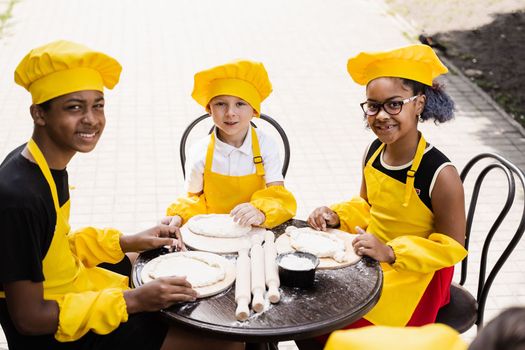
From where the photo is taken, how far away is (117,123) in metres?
7.27

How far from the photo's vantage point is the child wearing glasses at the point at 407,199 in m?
2.84

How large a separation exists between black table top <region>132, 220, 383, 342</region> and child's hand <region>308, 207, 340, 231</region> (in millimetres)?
455

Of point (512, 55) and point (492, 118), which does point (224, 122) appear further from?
point (512, 55)

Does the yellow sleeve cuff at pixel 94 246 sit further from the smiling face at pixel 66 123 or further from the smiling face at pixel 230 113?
the smiling face at pixel 230 113

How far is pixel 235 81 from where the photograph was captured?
10.6 feet

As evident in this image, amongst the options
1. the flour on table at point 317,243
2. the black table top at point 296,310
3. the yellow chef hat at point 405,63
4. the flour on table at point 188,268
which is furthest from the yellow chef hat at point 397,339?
the yellow chef hat at point 405,63

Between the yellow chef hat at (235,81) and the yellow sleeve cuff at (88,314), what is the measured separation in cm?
127

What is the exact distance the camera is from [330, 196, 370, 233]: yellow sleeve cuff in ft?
10.7

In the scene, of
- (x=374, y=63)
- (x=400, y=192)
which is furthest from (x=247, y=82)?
(x=400, y=192)

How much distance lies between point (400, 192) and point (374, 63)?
2.14ft

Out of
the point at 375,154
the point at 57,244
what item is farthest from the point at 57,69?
the point at 375,154

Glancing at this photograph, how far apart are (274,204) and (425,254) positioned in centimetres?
79

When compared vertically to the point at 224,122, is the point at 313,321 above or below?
below

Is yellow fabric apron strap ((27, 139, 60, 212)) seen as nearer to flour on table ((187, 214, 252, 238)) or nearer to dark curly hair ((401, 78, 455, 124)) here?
flour on table ((187, 214, 252, 238))
